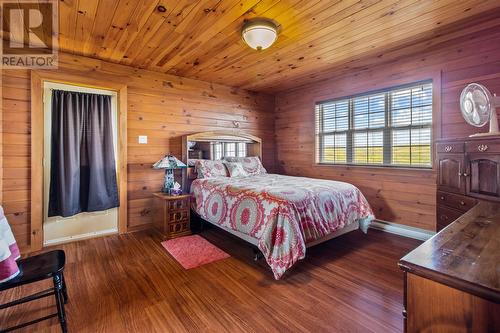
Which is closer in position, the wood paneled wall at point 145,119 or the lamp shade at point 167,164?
the wood paneled wall at point 145,119

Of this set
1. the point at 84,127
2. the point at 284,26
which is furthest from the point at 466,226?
the point at 84,127

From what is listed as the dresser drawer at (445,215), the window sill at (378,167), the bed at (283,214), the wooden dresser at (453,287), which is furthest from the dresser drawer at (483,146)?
the wooden dresser at (453,287)

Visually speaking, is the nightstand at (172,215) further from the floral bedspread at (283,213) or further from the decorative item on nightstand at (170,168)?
the floral bedspread at (283,213)

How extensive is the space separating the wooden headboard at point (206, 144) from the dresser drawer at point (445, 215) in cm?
298

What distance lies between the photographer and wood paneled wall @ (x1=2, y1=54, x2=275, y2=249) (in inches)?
111

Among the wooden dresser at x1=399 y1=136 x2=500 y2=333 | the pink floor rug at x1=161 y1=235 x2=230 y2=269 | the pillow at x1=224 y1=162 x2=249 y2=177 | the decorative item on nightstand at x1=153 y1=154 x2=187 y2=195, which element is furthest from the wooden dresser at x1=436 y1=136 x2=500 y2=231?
the decorative item on nightstand at x1=153 y1=154 x2=187 y2=195

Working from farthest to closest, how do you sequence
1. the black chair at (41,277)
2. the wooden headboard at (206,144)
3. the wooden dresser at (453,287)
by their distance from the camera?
the wooden headboard at (206,144), the black chair at (41,277), the wooden dresser at (453,287)

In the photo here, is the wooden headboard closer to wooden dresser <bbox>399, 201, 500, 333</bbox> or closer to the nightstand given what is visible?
the nightstand

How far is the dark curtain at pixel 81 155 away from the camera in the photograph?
121 inches

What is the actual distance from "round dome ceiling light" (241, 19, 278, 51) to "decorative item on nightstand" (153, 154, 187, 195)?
6.29ft

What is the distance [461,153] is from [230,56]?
2.78 metres

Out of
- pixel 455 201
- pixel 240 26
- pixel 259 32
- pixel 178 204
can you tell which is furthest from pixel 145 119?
pixel 455 201

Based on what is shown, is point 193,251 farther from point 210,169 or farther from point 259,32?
point 259,32

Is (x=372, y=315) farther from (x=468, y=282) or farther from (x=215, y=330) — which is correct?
(x=468, y=282)
